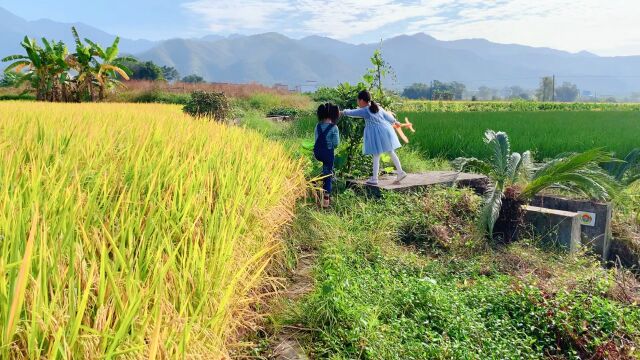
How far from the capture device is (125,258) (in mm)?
1632

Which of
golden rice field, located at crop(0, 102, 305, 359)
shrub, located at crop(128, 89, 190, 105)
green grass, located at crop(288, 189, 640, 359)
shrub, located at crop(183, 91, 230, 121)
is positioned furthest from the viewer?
shrub, located at crop(128, 89, 190, 105)

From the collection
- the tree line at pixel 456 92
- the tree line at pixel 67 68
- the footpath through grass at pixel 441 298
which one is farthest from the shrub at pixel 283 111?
the tree line at pixel 456 92

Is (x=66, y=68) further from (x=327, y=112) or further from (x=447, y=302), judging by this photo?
(x=447, y=302)

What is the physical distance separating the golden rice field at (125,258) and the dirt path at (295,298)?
0.21m

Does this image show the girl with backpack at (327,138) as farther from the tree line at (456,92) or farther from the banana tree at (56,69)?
the tree line at (456,92)

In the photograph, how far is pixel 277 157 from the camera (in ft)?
14.8

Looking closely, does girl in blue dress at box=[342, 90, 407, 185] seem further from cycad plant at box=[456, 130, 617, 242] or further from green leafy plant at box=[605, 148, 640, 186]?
green leafy plant at box=[605, 148, 640, 186]

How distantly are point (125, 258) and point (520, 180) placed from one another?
420 centimetres

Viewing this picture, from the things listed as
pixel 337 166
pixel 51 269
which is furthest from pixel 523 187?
pixel 51 269

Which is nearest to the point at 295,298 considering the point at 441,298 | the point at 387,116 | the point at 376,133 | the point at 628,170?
the point at 441,298

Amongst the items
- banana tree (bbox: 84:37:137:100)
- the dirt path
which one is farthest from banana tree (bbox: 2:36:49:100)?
the dirt path

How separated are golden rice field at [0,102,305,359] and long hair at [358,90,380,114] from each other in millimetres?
2044

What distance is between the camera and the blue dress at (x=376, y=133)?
5.22 metres

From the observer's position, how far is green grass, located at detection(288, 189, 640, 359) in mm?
2443
